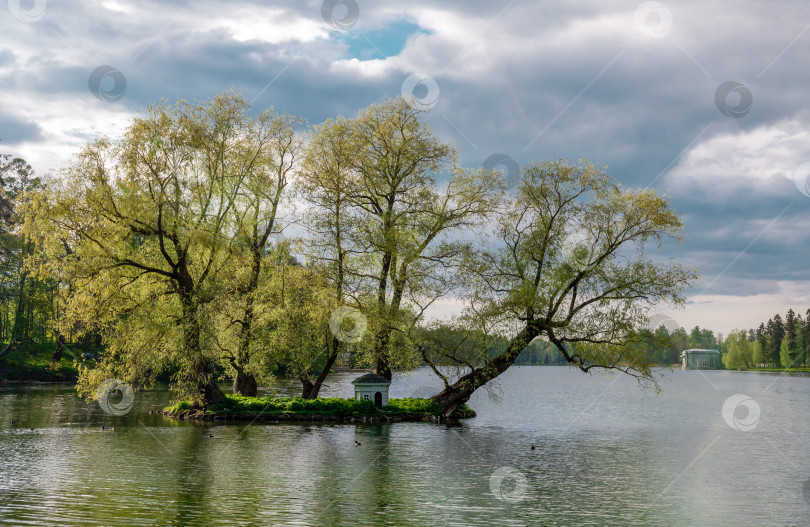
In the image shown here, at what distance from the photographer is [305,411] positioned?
4347cm

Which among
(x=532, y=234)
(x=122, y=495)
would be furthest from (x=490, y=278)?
(x=122, y=495)

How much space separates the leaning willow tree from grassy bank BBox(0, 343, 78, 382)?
44159mm

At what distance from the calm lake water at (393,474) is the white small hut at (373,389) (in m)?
3.63

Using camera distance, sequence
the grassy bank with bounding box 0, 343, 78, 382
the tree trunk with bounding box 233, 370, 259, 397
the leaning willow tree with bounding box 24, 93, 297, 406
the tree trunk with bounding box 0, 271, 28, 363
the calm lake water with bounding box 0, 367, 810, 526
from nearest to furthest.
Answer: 1. the calm lake water with bounding box 0, 367, 810, 526
2. the leaning willow tree with bounding box 24, 93, 297, 406
3. the tree trunk with bounding box 233, 370, 259, 397
4. the grassy bank with bounding box 0, 343, 78, 382
5. the tree trunk with bounding box 0, 271, 28, 363

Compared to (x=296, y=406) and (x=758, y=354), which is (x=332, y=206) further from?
(x=758, y=354)

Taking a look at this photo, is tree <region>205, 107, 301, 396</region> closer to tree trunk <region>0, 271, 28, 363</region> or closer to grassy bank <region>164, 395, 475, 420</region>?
grassy bank <region>164, 395, 475, 420</region>

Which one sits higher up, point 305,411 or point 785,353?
point 785,353

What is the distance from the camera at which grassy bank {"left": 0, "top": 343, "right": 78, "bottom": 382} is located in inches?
3135

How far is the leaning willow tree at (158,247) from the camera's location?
128 feet

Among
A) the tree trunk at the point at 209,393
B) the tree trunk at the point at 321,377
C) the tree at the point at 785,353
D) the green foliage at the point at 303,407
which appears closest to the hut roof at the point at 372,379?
the green foliage at the point at 303,407

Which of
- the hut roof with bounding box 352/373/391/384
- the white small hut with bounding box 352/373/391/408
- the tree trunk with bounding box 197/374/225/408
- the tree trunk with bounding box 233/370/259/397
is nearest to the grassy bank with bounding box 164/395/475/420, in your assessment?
the tree trunk with bounding box 197/374/225/408

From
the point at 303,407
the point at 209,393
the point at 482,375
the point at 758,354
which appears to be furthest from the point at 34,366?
the point at 758,354

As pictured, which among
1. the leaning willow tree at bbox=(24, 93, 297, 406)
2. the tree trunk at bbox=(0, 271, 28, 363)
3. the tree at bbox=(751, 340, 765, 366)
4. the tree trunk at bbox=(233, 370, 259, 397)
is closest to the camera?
the leaning willow tree at bbox=(24, 93, 297, 406)

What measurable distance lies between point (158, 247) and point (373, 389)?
1703 centimetres
